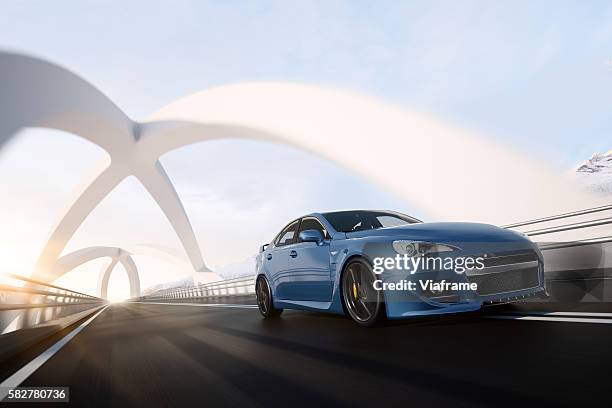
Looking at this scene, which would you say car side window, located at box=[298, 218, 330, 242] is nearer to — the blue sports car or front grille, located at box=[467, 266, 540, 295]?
the blue sports car

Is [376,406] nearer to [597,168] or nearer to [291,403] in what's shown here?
[291,403]

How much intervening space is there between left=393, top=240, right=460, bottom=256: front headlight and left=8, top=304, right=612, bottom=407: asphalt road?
30.3 inches

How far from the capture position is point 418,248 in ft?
17.3

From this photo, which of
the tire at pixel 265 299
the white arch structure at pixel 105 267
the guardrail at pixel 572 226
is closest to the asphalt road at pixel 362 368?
the guardrail at pixel 572 226

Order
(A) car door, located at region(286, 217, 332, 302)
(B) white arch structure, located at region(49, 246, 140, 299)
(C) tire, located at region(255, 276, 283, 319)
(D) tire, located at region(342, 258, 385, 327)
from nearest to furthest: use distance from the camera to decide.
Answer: (D) tire, located at region(342, 258, 385, 327) < (A) car door, located at region(286, 217, 332, 302) < (C) tire, located at region(255, 276, 283, 319) < (B) white arch structure, located at region(49, 246, 140, 299)

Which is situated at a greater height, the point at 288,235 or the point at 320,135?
the point at 320,135

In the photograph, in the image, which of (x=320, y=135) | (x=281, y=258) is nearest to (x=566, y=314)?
(x=281, y=258)

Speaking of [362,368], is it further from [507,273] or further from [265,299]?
[265,299]

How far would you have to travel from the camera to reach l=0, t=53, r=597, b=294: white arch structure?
2670 cm

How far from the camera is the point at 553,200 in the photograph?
22953 millimetres

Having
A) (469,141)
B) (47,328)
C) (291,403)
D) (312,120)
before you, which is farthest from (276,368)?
(312,120)

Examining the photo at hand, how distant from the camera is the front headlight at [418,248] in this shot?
518cm

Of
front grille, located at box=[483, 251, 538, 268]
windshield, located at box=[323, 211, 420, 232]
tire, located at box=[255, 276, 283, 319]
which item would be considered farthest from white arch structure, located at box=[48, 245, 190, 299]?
front grille, located at box=[483, 251, 538, 268]

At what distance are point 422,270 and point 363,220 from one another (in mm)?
2155
